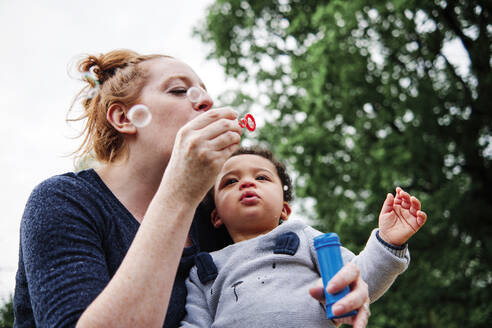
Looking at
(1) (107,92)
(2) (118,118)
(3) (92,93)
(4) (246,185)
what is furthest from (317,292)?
(3) (92,93)

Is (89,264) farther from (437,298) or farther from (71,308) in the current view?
(437,298)

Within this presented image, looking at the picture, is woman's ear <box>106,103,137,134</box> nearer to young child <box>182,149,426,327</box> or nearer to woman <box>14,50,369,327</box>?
woman <box>14,50,369,327</box>

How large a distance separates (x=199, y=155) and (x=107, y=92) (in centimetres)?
100

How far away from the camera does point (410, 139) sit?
704cm

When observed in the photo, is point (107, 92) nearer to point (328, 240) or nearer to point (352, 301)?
point (328, 240)

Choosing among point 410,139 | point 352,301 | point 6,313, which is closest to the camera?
point 352,301

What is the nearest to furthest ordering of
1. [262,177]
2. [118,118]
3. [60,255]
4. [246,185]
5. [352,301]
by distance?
[352,301] < [60,255] < [118,118] < [246,185] < [262,177]

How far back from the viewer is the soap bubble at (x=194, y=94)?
1926 millimetres

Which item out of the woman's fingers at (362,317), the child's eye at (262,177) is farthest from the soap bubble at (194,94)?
the woman's fingers at (362,317)

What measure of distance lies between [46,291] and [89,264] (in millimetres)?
141

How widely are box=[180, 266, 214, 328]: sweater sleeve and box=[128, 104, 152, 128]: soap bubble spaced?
2.28 feet

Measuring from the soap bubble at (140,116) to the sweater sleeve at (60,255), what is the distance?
0.45 meters

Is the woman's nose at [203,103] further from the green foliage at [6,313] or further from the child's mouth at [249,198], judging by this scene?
the green foliage at [6,313]

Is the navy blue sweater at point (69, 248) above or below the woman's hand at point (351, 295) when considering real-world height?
above
